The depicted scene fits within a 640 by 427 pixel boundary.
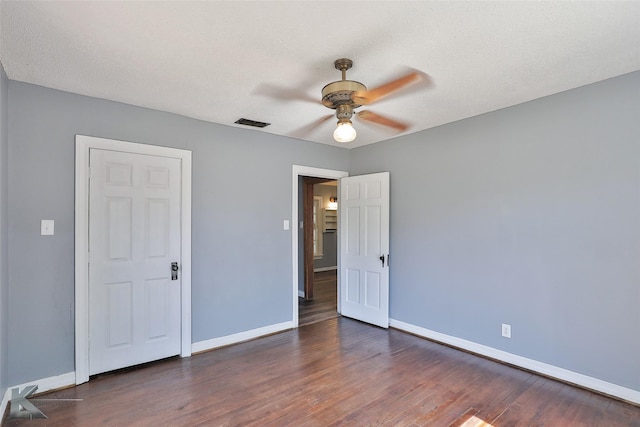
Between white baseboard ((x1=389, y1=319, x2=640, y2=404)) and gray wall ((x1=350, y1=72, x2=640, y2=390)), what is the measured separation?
5cm

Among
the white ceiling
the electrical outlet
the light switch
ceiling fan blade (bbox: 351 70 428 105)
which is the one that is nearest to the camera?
the white ceiling

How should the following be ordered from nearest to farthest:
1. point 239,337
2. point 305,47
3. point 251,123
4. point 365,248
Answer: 1. point 305,47
2. point 251,123
3. point 239,337
4. point 365,248

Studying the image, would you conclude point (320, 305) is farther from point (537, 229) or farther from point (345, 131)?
point (345, 131)

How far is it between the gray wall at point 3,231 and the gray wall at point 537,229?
3.77 metres

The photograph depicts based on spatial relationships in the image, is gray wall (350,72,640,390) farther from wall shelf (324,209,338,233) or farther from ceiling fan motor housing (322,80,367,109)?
wall shelf (324,209,338,233)

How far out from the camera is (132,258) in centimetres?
305

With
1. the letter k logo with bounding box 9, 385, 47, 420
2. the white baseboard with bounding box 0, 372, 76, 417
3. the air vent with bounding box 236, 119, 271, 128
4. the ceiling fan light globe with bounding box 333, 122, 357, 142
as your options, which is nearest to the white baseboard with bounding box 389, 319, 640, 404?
the ceiling fan light globe with bounding box 333, 122, 357, 142

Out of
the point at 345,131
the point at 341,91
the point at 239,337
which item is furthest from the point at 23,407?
the point at 341,91

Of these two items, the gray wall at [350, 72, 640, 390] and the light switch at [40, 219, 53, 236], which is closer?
the gray wall at [350, 72, 640, 390]

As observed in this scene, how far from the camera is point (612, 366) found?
2.55m

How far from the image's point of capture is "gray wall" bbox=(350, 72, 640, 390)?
2.53m

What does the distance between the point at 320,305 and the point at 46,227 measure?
375 cm

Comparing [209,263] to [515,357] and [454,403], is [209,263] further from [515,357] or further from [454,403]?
[515,357]

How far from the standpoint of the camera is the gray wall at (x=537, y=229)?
2527 millimetres
